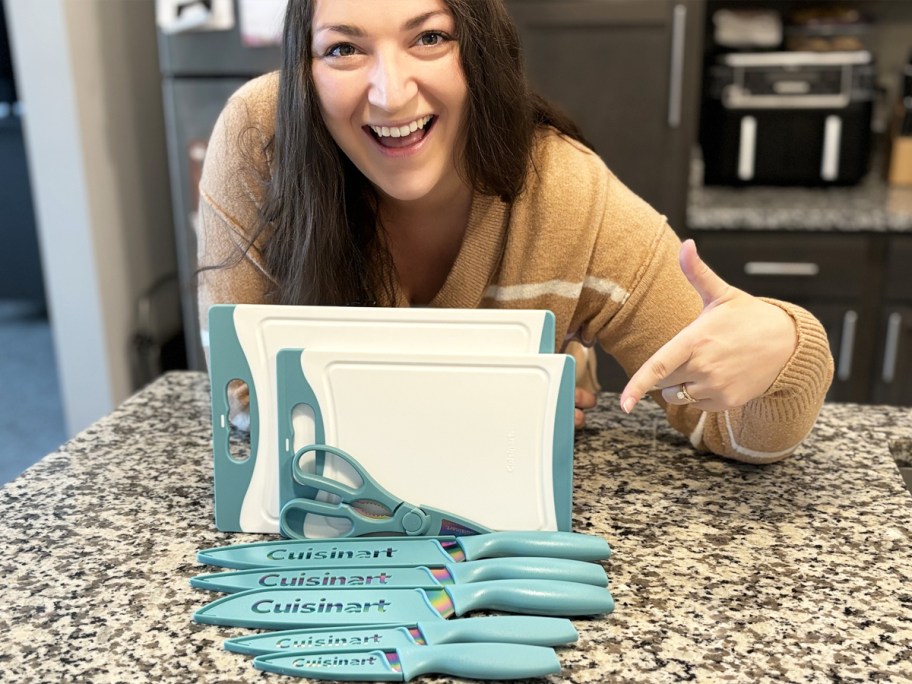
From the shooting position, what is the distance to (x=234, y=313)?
80cm

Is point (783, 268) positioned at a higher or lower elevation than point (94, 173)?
lower

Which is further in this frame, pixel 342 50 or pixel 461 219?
pixel 461 219

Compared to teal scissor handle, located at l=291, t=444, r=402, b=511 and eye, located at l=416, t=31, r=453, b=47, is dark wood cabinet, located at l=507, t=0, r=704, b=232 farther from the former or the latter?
teal scissor handle, located at l=291, t=444, r=402, b=511

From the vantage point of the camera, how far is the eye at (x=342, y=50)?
941 millimetres

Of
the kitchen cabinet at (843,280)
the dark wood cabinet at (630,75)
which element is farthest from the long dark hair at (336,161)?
the kitchen cabinet at (843,280)

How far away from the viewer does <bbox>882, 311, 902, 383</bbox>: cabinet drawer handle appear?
7.32 ft

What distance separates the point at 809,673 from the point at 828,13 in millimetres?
2348

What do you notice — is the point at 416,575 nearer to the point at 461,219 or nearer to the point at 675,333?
the point at 675,333

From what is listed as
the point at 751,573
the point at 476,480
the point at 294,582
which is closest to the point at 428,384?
the point at 476,480

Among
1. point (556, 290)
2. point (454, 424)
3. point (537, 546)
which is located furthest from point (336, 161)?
point (537, 546)

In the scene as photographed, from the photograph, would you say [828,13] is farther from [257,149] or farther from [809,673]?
[809,673]

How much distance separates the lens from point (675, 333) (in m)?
1.03

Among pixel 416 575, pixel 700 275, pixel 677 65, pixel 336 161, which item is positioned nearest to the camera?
pixel 416 575

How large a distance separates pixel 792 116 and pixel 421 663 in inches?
86.7
